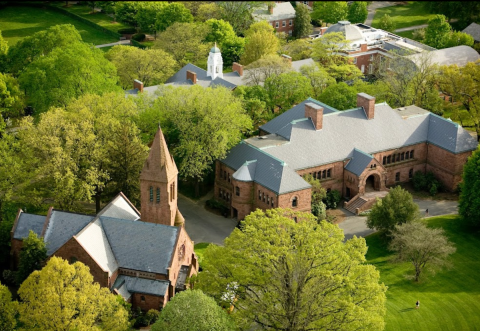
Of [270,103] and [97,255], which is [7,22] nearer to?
[270,103]

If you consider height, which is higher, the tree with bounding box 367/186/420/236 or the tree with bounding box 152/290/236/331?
the tree with bounding box 152/290/236/331

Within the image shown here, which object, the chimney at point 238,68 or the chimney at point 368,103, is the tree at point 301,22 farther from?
the chimney at point 368,103

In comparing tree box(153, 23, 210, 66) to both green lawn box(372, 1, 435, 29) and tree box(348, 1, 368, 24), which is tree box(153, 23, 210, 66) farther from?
green lawn box(372, 1, 435, 29)

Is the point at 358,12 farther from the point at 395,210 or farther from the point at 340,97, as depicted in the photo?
the point at 395,210

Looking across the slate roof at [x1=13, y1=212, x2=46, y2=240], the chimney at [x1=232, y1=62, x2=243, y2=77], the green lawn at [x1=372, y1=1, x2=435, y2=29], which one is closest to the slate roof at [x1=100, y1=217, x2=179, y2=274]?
the slate roof at [x1=13, y1=212, x2=46, y2=240]

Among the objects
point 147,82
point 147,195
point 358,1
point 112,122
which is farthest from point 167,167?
point 358,1

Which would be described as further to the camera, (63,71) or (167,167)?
(63,71)
